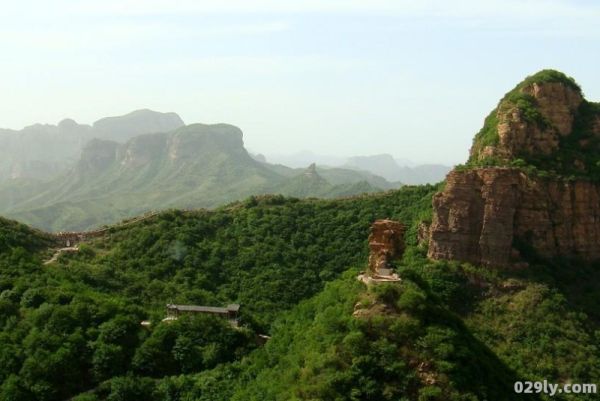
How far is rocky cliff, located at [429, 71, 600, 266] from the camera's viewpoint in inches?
1615

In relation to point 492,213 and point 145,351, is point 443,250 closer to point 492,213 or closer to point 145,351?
point 492,213

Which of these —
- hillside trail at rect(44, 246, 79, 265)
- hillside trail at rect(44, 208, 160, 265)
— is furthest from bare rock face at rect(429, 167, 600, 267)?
hillside trail at rect(44, 208, 160, 265)

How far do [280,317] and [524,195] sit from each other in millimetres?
16505

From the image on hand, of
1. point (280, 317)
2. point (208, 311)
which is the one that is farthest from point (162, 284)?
point (280, 317)

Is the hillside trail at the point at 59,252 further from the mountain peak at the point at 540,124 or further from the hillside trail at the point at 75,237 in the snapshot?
the mountain peak at the point at 540,124

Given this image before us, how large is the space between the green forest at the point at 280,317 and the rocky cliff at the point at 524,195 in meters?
1.36

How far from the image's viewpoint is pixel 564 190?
1677 inches

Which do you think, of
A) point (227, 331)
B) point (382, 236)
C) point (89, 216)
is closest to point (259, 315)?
point (227, 331)

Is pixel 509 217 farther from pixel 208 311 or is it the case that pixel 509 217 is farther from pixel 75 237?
pixel 75 237

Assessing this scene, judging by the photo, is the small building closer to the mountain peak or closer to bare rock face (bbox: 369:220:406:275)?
bare rock face (bbox: 369:220:406:275)

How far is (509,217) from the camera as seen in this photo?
1615 inches

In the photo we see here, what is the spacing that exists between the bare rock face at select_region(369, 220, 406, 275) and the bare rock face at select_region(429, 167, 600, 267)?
8.66m

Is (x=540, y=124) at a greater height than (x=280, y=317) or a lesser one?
greater

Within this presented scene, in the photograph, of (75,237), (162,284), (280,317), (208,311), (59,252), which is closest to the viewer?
(208,311)
